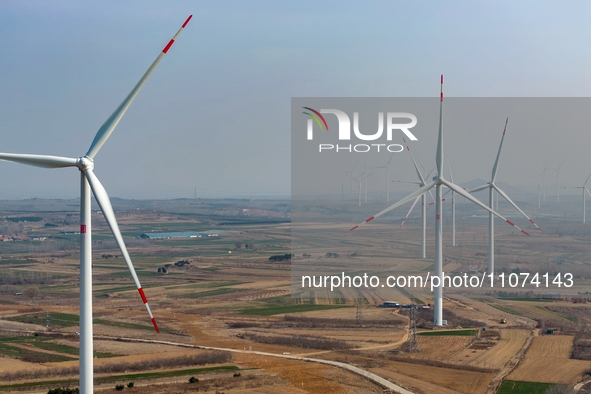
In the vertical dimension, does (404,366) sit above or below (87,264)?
below

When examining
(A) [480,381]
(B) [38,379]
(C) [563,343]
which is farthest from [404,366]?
(B) [38,379]

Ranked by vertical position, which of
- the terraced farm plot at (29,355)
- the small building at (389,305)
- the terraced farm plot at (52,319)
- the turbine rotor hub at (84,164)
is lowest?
the terraced farm plot at (52,319)

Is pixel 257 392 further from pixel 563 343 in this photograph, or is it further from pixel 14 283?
pixel 14 283

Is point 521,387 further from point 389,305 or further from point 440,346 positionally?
point 389,305

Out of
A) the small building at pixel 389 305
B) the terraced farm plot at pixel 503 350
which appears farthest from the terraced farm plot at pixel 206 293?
the terraced farm plot at pixel 503 350

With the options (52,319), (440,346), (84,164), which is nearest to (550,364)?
(440,346)

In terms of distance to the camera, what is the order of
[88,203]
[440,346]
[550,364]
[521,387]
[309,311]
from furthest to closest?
[309,311], [440,346], [550,364], [521,387], [88,203]

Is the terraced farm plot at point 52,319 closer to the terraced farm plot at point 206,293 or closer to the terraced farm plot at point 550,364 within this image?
the terraced farm plot at point 206,293
